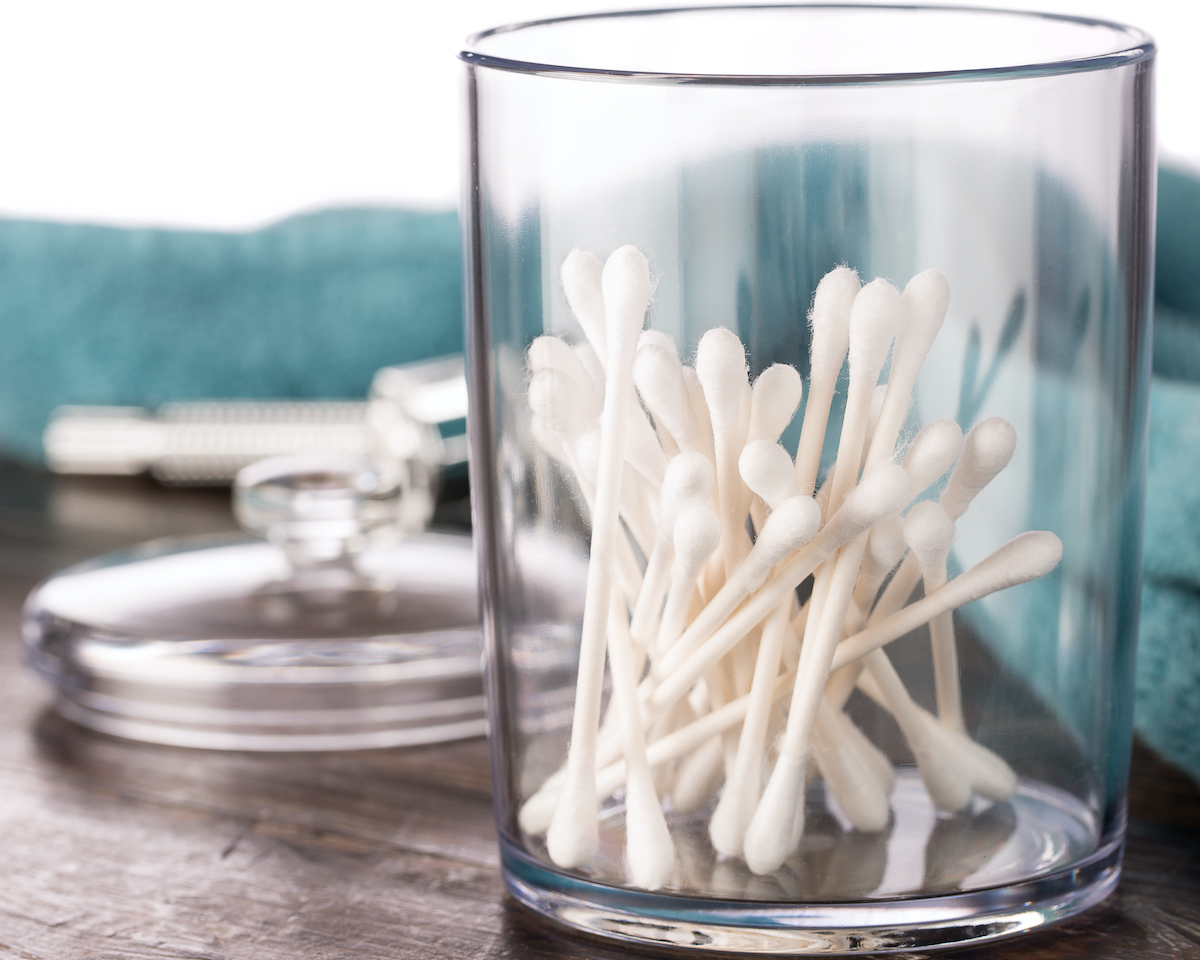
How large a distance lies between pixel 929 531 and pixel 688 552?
0.04 meters

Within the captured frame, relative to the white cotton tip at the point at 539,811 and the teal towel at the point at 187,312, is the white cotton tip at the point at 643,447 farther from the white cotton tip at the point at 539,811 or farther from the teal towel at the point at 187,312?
the teal towel at the point at 187,312

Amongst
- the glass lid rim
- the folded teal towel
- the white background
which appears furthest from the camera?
the white background

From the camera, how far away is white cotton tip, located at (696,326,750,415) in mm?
222

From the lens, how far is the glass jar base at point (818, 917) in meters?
0.23

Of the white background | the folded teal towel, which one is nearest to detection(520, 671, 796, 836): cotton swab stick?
the folded teal towel

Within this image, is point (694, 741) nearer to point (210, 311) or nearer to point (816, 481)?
point (816, 481)

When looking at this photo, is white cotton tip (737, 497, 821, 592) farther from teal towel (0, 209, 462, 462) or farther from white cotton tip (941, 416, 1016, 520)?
teal towel (0, 209, 462, 462)

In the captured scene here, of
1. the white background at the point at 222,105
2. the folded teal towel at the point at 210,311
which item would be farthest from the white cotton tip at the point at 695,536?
the white background at the point at 222,105

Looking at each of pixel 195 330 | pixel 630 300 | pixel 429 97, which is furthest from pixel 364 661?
pixel 429 97

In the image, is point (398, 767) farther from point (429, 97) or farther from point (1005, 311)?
point (429, 97)

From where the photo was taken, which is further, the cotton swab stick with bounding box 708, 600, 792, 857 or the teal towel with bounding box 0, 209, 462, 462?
the teal towel with bounding box 0, 209, 462, 462

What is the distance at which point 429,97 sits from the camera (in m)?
0.88

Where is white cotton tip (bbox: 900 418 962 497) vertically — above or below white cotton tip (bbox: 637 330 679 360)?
below

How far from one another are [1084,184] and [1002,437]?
0.04 metres
